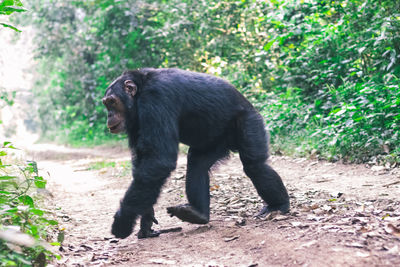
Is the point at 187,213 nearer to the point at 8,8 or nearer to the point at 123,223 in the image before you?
the point at 123,223

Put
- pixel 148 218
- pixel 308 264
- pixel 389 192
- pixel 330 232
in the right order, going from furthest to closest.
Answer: pixel 389 192 → pixel 148 218 → pixel 330 232 → pixel 308 264

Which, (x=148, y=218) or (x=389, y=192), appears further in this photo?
(x=389, y=192)

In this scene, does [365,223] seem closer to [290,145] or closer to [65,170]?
[290,145]

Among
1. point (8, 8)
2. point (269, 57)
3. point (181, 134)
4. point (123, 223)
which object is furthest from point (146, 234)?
point (269, 57)

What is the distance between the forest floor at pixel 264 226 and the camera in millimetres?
2988

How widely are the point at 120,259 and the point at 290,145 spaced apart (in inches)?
219

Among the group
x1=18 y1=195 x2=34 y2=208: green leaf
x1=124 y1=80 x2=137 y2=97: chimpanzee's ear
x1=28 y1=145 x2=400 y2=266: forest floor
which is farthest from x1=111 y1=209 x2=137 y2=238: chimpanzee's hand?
x1=124 y1=80 x2=137 y2=97: chimpanzee's ear

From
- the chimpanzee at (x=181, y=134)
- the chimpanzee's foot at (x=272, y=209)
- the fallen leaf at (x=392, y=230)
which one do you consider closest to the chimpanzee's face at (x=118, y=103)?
the chimpanzee at (x=181, y=134)

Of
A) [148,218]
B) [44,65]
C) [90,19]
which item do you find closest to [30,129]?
[44,65]

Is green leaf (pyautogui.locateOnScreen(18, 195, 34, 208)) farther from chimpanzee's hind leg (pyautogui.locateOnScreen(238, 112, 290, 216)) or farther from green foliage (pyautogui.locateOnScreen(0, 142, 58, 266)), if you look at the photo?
chimpanzee's hind leg (pyautogui.locateOnScreen(238, 112, 290, 216))

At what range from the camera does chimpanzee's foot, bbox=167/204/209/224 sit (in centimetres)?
405

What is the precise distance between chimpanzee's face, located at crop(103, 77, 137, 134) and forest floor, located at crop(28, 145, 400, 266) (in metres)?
0.77

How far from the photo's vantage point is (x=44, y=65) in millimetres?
20609

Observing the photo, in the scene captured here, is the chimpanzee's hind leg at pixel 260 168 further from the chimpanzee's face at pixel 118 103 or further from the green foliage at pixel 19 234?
the green foliage at pixel 19 234
